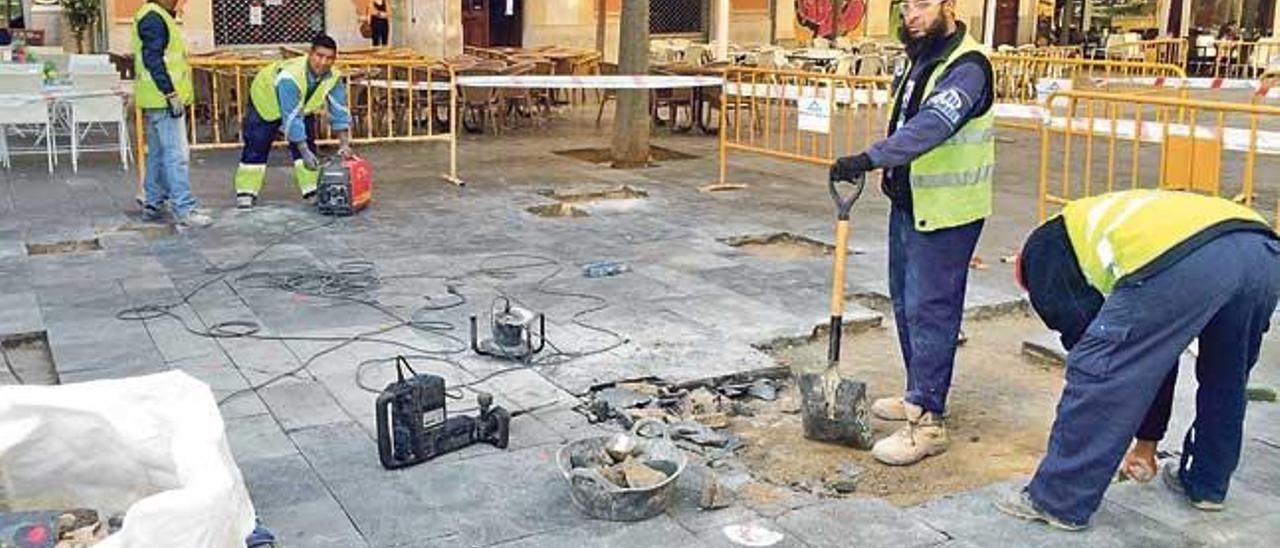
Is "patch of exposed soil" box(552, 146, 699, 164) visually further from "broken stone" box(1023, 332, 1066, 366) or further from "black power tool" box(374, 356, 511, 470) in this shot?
"black power tool" box(374, 356, 511, 470)

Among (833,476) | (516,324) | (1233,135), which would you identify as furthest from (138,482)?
(1233,135)

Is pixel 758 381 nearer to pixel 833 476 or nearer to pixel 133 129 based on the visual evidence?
pixel 833 476

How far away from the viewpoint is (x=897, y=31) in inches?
199

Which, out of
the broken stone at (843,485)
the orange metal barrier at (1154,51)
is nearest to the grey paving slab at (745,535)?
the broken stone at (843,485)

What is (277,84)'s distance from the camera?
953 centimetres

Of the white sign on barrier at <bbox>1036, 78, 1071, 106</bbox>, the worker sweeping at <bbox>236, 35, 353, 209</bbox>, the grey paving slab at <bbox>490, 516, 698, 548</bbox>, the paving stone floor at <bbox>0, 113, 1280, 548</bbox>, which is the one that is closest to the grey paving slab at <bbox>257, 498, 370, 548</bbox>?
the paving stone floor at <bbox>0, 113, 1280, 548</bbox>

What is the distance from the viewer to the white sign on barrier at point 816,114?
10305mm

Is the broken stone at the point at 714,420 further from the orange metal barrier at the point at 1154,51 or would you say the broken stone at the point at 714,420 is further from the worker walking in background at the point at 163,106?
the orange metal barrier at the point at 1154,51

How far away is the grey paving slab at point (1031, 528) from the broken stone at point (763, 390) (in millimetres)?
1300

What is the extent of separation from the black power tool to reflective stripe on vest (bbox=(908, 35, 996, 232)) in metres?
1.84

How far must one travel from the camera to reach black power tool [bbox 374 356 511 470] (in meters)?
4.69

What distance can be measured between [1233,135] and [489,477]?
6.79 m

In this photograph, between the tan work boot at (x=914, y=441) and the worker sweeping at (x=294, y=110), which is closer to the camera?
the tan work boot at (x=914, y=441)

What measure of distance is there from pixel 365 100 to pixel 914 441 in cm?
1056
